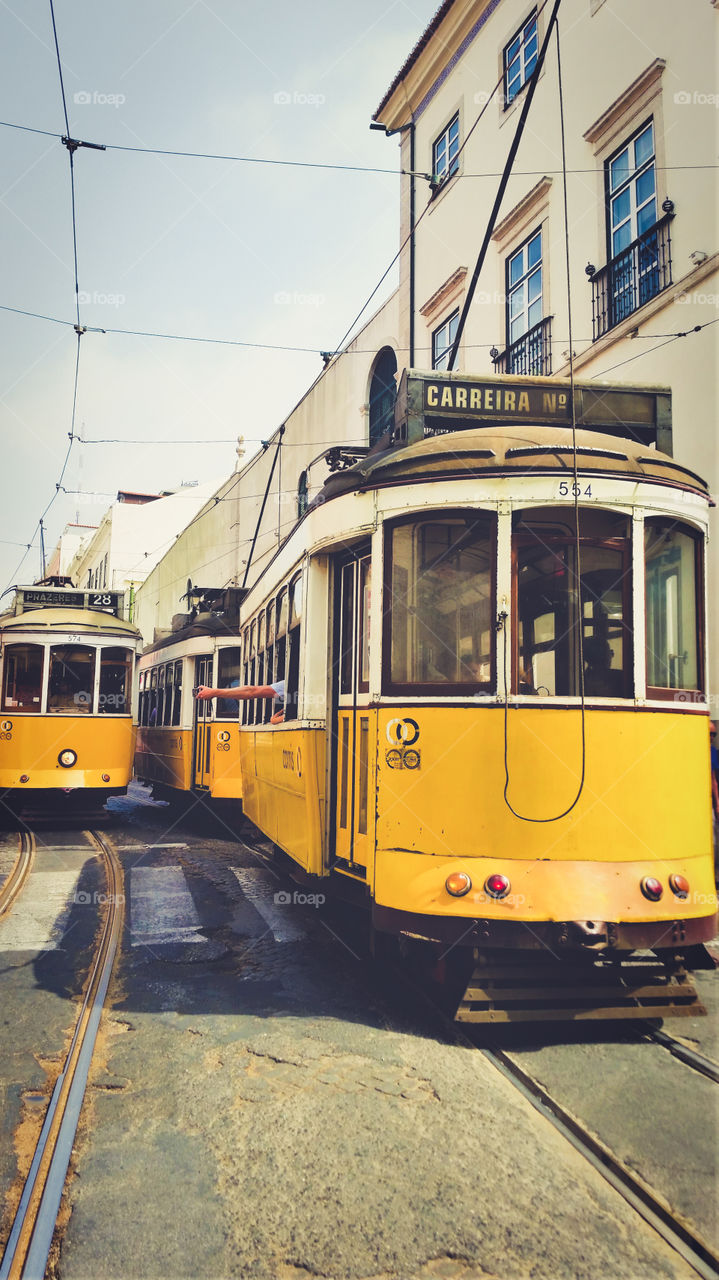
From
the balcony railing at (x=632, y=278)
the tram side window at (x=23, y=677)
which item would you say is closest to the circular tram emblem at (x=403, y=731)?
the balcony railing at (x=632, y=278)

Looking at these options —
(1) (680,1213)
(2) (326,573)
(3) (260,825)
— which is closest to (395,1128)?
(1) (680,1213)

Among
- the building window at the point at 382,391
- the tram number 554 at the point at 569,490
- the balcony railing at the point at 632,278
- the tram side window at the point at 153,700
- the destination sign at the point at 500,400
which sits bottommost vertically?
the tram side window at the point at 153,700

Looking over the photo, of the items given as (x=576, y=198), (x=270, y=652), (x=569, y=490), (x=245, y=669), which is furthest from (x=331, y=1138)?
(x=576, y=198)

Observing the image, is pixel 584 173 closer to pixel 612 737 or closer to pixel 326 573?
pixel 326 573

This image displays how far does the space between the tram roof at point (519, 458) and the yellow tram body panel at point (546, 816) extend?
124 cm

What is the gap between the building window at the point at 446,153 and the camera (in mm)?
16344

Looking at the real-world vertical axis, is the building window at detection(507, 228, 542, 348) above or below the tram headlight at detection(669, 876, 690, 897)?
above

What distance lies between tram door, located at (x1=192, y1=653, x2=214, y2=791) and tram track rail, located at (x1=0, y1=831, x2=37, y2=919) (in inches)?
94.6

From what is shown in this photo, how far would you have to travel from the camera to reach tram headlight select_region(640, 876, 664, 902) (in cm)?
429

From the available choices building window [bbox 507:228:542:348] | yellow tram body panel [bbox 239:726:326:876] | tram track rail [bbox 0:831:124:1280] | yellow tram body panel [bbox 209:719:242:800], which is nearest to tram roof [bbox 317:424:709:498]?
yellow tram body panel [bbox 239:726:326:876]

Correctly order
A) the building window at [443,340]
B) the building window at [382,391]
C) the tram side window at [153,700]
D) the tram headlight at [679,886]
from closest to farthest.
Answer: the tram headlight at [679,886] → the building window at [443,340] → the tram side window at [153,700] → the building window at [382,391]

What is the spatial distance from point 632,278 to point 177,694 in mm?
9182

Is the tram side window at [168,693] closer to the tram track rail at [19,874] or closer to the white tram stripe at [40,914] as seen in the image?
the tram track rail at [19,874]

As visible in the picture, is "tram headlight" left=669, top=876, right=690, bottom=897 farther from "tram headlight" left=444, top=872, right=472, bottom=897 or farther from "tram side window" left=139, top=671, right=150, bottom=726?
"tram side window" left=139, top=671, right=150, bottom=726
